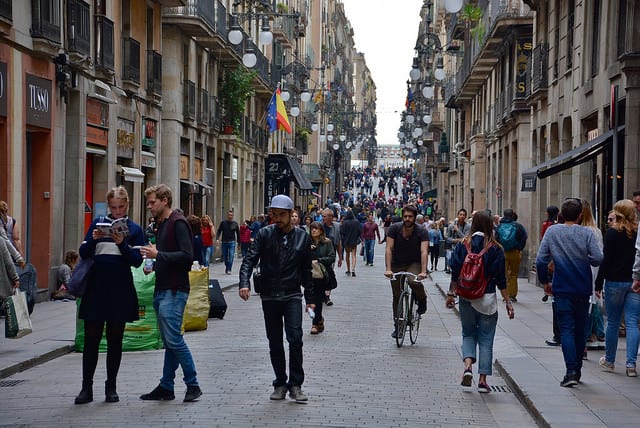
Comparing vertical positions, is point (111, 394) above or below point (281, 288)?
below

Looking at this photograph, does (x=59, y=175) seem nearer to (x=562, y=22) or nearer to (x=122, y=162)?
(x=122, y=162)

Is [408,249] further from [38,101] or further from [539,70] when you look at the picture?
[539,70]

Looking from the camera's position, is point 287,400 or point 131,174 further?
point 131,174

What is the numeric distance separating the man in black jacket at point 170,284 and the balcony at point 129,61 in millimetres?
17175

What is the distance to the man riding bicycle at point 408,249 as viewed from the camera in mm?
14352

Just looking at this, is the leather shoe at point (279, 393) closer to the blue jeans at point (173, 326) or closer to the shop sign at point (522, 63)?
the blue jeans at point (173, 326)

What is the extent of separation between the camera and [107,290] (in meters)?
9.17

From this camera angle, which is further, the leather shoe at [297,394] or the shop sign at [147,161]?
the shop sign at [147,161]

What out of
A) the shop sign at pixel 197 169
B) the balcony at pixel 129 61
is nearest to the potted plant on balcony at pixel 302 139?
the shop sign at pixel 197 169

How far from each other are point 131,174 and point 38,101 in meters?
6.33

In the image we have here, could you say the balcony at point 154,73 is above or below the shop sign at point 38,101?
above

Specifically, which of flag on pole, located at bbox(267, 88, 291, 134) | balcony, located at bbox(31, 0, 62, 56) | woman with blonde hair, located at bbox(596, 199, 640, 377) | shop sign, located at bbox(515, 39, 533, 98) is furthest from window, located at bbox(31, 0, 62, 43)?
flag on pole, located at bbox(267, 88, 291, 134)

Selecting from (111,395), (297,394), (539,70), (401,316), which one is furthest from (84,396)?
(539,70)

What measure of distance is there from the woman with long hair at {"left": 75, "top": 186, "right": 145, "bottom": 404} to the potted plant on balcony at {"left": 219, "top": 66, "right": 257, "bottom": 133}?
30862 mm
